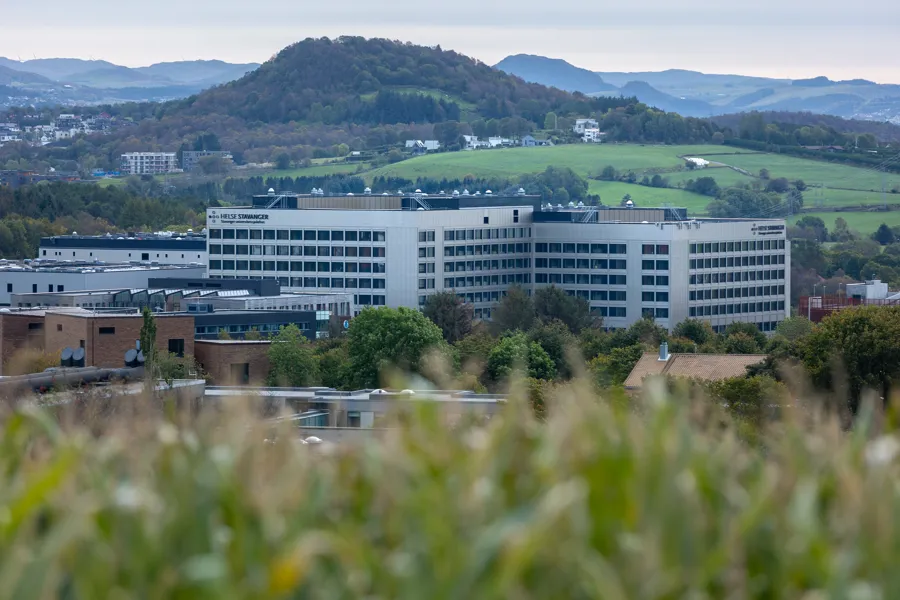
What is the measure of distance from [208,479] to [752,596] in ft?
5.78

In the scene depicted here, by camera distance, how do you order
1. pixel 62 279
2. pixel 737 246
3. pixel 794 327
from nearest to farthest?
pixel 794 327 < pixel 62 279 < pixel 737 246

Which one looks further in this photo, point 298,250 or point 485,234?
point 485,234

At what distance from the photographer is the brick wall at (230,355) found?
64.9 m

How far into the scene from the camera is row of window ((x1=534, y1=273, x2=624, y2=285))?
11819 centimetres

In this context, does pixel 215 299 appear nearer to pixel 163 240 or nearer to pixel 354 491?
pixel 163 240

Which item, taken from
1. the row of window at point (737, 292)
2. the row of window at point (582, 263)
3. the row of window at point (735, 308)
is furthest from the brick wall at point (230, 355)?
the row of window at point (737, 292)

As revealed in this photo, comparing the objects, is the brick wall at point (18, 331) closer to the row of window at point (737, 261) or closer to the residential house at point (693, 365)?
the residential house at point (693, 365)

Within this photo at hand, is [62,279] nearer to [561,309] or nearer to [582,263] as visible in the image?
[561,309]

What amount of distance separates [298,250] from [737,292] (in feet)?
100

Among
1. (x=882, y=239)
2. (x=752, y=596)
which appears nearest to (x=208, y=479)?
(x=752, y=596)

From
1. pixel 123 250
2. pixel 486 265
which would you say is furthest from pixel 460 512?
pixel 123 250

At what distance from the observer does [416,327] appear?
69.4 meters

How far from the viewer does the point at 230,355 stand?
65.9 meters

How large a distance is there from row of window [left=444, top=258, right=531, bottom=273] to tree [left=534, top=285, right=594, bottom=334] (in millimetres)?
15593
